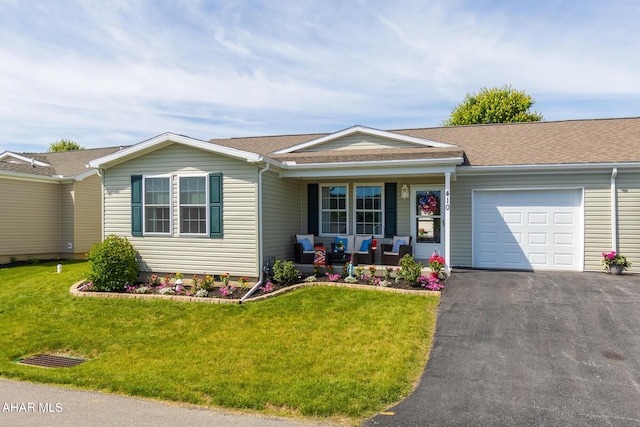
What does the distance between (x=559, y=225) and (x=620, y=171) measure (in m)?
1.91

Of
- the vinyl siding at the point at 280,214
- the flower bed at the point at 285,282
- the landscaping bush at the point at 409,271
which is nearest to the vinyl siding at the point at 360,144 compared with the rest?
the vinyl siding at the point at 280,214

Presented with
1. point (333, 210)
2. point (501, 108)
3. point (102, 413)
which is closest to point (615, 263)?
point (333, 210)

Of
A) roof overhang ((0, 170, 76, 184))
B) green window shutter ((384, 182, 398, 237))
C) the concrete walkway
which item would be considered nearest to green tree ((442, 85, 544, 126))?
green window shutter ((384, 182, 398, 237))

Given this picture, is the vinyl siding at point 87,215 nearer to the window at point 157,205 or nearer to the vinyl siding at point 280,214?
the window at point 157,205

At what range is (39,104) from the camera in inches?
707

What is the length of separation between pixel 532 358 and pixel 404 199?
694cm

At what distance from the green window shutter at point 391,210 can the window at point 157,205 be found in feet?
19.5

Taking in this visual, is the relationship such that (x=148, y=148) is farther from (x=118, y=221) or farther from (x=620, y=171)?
(x=620, y=171)

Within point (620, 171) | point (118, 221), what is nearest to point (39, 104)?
point (118, 221)

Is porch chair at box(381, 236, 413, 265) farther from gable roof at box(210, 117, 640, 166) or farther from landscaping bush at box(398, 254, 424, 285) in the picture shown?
gable roof at box(210, 117, 640, 166)

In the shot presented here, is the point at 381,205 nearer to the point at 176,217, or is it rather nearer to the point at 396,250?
the point at 396,250

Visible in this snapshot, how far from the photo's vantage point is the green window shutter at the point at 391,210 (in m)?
12.3

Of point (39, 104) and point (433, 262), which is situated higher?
point (39, 104)

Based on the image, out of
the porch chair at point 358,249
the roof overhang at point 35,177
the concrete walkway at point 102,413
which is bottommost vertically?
the concrete walkway at point 102,413
